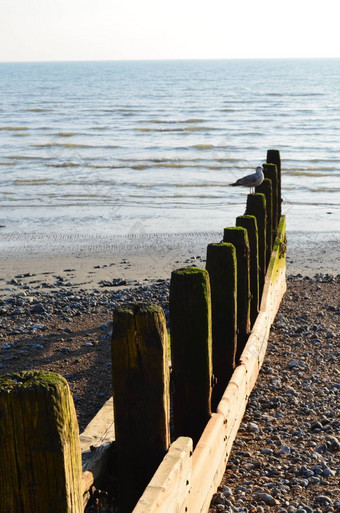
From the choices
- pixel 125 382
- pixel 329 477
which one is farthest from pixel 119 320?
pixel 329 477

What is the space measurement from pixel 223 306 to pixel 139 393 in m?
1.57

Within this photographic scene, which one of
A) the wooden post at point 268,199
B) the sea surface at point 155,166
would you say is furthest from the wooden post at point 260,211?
the sea surface at point 155,166

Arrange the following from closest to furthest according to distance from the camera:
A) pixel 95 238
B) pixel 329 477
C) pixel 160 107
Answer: pixel 329 477
pixel 95 238
pixel 160 107

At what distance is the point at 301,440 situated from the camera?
519 cm

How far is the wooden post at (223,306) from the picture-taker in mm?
4594

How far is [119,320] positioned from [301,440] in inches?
104

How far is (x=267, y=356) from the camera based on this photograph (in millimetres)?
7039

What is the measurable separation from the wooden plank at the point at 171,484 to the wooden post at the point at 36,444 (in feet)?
2.33

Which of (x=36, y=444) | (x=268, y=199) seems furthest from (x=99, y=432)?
(x=268, y=199)

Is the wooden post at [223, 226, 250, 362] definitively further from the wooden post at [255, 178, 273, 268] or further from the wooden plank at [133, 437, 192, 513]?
the wooden post at [255, 178, 273, 268]

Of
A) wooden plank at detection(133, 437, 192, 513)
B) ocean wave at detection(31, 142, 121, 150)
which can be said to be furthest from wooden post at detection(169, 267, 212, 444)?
ocean wave at detection(31, 142, 121, 150)

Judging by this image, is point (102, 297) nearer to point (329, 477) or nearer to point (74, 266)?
point (74, 266)

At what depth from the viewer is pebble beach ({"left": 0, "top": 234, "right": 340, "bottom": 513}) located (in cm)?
459

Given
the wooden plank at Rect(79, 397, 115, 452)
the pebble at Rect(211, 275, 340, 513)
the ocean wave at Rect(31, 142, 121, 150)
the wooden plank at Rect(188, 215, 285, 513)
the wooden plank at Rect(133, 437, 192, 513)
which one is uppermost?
the wooden plank at Rect(133, 437, 192, 513)
